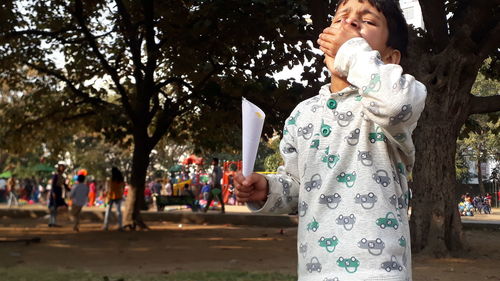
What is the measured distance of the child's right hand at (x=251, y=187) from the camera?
2.05m

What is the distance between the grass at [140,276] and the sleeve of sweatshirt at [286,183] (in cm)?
463

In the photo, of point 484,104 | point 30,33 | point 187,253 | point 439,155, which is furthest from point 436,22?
point 30,33

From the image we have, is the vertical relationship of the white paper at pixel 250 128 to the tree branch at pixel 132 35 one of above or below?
below

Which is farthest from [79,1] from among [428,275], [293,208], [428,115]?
[293,208]

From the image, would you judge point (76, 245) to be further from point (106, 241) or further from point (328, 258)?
point (328, 258)

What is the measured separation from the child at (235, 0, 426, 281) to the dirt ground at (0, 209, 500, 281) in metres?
5.67

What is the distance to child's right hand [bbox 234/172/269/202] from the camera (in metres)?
2.05

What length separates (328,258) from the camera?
188cm

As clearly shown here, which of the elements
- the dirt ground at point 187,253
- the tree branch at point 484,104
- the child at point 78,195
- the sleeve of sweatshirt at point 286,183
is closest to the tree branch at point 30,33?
the child at point 78,195

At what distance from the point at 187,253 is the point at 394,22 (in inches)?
330

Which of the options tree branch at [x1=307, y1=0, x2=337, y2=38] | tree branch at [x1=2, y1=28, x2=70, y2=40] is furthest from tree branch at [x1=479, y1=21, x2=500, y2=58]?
tree branch at [x1=2, y1=28, x2=70, y2=40]

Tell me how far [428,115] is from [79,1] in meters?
8.39

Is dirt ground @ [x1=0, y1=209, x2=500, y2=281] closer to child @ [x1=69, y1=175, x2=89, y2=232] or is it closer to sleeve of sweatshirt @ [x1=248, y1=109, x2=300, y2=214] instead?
child @ [x1=69, y1=175, x2=89, y2=232]

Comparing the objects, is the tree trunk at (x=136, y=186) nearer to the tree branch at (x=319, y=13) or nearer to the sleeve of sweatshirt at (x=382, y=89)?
the tree branch at (x=319, y=13)
